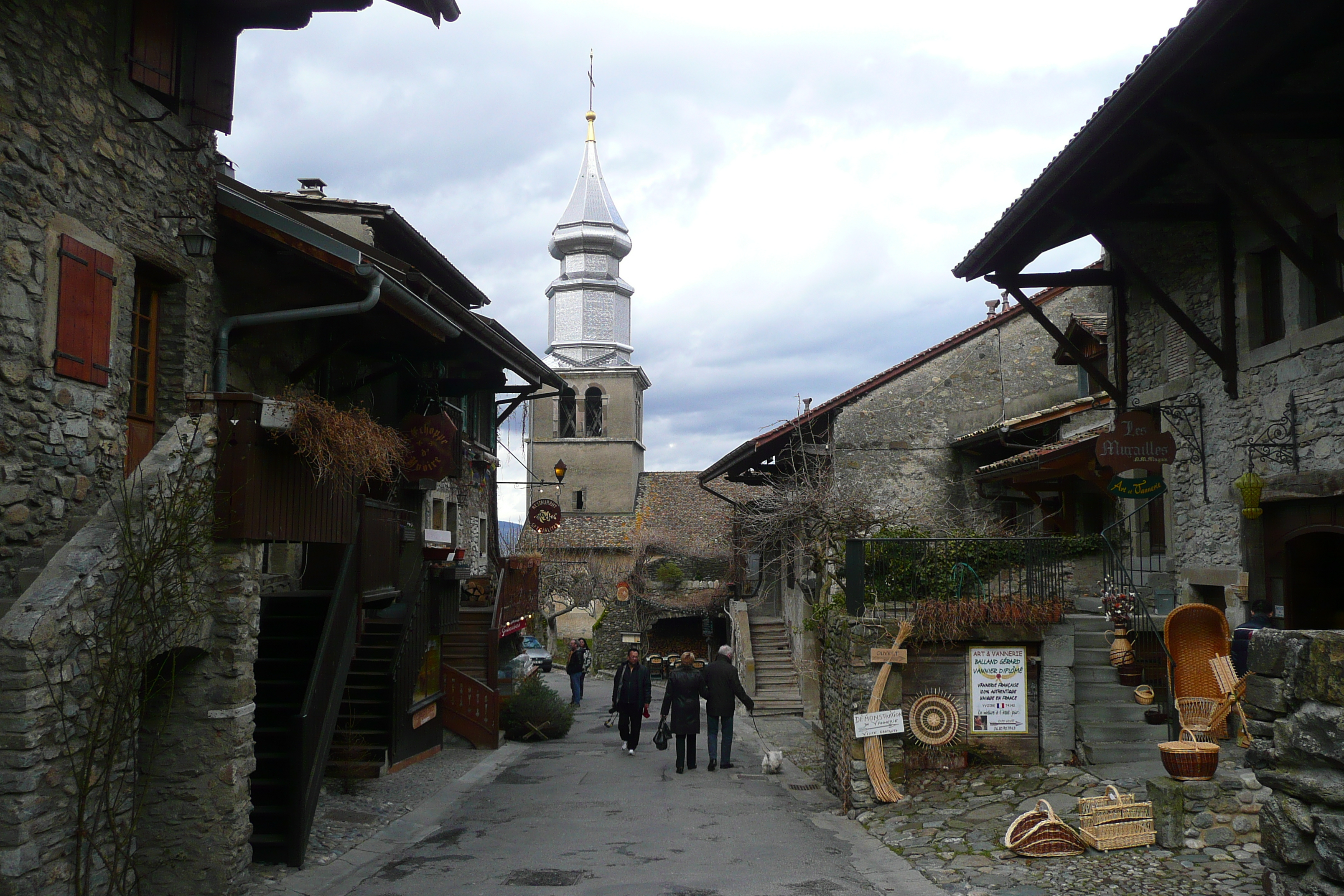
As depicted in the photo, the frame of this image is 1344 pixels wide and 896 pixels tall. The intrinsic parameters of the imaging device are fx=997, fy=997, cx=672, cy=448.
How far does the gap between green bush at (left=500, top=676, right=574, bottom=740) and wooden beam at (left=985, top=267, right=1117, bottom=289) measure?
10.3 m

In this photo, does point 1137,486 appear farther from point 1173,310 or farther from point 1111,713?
point 1111,713

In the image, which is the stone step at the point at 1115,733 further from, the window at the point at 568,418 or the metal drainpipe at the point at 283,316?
the window at the point at 568,418

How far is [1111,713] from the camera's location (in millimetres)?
Result: 10391

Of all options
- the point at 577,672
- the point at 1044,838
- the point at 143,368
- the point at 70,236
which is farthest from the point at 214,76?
the point at 577,672

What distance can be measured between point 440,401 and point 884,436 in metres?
9.82

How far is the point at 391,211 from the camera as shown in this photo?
14.2 m

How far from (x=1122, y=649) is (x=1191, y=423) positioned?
274 centimetres

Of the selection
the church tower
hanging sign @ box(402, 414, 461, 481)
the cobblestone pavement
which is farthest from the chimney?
the church tower

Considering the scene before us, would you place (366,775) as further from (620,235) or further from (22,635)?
(620,235)

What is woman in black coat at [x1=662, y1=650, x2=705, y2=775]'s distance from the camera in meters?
13.6

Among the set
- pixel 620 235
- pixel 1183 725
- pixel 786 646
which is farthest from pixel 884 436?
pixel 620 235

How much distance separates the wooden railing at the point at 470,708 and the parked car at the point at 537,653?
611 inches

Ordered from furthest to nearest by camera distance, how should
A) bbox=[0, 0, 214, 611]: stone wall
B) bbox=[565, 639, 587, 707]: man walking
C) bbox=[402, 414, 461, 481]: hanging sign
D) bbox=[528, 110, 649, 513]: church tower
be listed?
bbox=[528, 110, 649, 513]: church tower → bbox=[565, 639, 587, 707]: man walking → bbox=[402, 414, 461, 481]: hanging sign → bbox=[0, 0, 214, 611]: stone wall

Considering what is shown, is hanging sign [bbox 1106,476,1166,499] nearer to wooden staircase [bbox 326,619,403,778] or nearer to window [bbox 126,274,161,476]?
wooden staircase [bbox 326,619,403,778]
